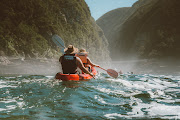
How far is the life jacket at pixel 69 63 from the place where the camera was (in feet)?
25.3

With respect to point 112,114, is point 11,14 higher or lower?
higher

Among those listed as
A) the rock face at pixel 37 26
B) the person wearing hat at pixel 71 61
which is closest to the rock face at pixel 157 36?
the rock face at pixel 37 26

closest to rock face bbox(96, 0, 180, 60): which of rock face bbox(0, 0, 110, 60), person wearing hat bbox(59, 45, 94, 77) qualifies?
rock face bbox(0, 0, 110, 60)

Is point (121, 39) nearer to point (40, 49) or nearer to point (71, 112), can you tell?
point (40, 49)

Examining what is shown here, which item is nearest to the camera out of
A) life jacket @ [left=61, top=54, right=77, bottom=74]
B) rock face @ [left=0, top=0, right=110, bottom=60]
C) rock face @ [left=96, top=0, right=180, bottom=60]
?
life jacket @ [left=61, top=54, right=77, bottom=74]

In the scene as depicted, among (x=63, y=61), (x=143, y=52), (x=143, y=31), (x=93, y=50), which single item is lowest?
(x=63, y=61)

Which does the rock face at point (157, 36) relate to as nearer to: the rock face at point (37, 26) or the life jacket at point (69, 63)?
the rock face at point (37, 26)

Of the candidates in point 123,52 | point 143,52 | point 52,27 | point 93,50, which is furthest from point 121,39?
point 52,27

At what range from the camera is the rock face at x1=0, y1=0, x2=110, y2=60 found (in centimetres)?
2506

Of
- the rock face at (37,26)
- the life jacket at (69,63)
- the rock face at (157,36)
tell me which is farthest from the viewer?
the rock face at (157,36)

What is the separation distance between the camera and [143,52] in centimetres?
8538

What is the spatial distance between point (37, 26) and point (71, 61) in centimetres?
2473

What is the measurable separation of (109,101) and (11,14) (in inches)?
1037

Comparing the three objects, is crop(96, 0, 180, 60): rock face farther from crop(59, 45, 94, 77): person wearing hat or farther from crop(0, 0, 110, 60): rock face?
crop(59, 45, 94, 77): person wearing hat
